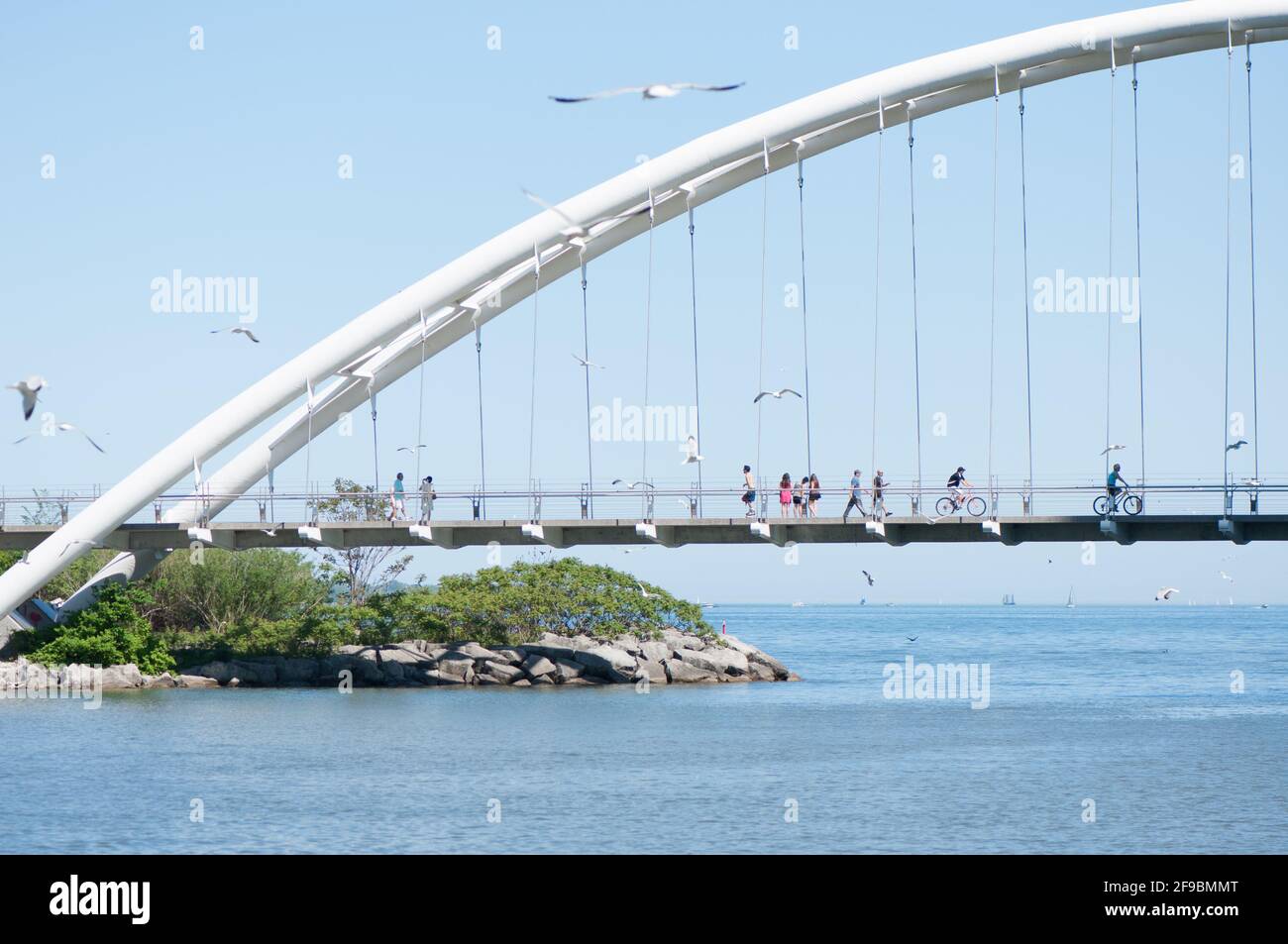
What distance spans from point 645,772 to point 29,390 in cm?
1283

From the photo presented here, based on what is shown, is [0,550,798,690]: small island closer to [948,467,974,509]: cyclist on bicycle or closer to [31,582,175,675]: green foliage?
[31,582,175,675]: green foliage

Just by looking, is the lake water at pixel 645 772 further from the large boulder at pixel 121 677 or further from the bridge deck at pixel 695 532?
the bridge deck at pixel 695 532

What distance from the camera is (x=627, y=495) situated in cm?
3903

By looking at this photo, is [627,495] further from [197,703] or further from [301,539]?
[197,703]

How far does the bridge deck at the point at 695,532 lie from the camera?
3613cm

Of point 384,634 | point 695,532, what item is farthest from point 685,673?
point 695,532

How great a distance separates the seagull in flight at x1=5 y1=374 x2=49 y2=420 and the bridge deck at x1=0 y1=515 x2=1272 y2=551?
11.0 metres

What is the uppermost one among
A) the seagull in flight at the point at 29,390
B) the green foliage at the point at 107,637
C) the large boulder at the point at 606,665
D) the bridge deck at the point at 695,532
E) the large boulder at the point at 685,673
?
the seagull in flight at the point at 29,390

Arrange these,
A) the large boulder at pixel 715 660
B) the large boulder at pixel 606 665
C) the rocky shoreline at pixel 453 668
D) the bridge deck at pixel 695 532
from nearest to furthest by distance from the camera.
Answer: the bridge deck at pixel 695 532
the rocky shoreline at pixel 453 668
the large boulder at pixel 606 665
the large boulder at pixel 715 660

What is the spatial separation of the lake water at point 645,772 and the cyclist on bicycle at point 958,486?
514cm

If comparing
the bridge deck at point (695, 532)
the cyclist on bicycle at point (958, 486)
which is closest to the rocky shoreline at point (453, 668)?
the bridge deck at point (695, 532)
